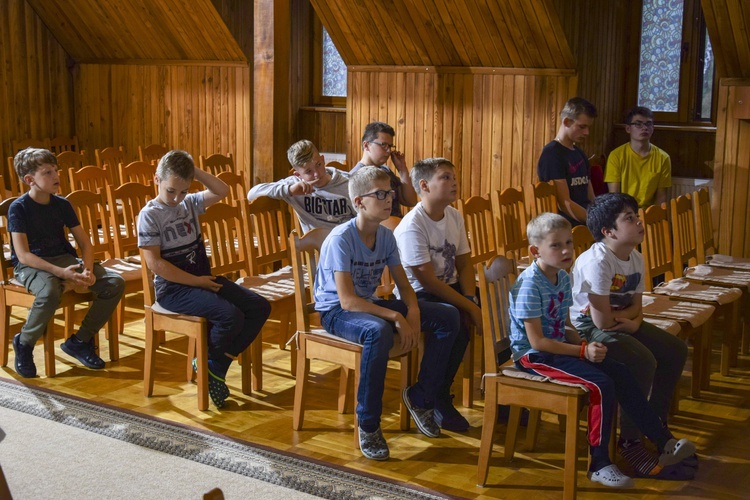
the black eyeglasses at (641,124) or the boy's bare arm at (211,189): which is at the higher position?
the black eyeglasses at (641,124)

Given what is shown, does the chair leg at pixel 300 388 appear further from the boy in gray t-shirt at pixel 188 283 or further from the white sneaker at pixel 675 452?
the white sneaker at pixel 675 452

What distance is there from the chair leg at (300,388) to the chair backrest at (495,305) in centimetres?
86

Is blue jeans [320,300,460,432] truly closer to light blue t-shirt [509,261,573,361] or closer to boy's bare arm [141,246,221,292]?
light blue t-shirt [509,261,573,361]

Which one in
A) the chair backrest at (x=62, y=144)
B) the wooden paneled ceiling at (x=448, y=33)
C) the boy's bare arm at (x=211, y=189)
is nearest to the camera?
the boy's bare arm at (x=211, y=189)

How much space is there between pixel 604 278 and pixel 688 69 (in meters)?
4.76

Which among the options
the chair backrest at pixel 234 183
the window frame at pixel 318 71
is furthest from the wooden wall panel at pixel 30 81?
the chair backrest at pixel 234 183

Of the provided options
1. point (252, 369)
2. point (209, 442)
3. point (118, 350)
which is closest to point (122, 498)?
point (209, 442)

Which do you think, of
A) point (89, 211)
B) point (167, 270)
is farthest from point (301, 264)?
point (89, 211)

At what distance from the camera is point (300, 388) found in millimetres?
4312

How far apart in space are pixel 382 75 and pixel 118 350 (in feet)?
12.7

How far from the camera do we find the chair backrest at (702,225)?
573cm

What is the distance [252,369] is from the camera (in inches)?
195

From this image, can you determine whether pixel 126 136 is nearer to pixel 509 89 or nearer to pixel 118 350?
pixel 509 89

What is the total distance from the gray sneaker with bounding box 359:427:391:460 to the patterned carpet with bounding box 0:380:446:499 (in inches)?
7.7
